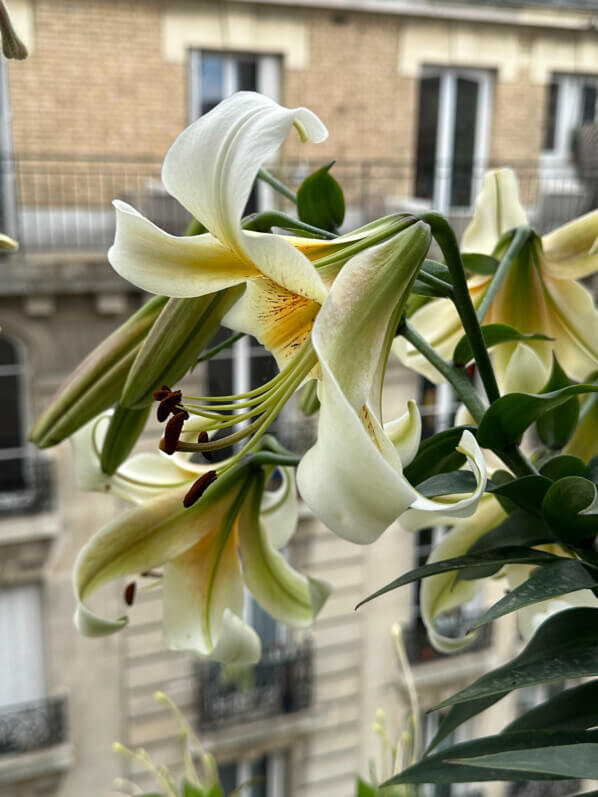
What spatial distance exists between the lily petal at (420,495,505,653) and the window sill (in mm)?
2796

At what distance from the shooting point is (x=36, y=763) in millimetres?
2795

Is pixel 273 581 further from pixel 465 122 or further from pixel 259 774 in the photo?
pixel 259 774

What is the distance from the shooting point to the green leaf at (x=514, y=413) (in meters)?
0.26

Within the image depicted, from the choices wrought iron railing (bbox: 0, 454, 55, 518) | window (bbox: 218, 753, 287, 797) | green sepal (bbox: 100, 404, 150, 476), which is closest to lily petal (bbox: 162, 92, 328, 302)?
green sepal (bbox: 100, 404, 150, 476)

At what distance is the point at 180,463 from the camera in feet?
1.25

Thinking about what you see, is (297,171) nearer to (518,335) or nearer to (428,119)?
(428,119)

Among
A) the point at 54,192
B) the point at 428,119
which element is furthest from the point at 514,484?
the point at 428,119

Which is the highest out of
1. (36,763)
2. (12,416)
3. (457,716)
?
(457,716)

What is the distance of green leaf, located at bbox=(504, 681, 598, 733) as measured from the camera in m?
0.29

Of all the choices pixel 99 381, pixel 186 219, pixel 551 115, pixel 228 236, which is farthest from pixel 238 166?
pixel 551 115

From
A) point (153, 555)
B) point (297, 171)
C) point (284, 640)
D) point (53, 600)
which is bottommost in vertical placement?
point (284, 640)

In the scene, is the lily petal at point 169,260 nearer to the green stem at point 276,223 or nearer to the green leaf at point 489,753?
the green stem at point 276,223

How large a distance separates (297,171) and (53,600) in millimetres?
1553

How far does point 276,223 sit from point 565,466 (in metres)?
0.13
